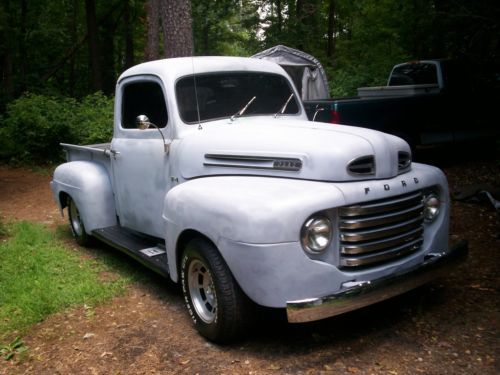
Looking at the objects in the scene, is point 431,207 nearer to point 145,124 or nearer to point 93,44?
point 145,124

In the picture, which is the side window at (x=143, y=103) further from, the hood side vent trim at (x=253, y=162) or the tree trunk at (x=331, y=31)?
the tree trunk at (x=331, y=31)

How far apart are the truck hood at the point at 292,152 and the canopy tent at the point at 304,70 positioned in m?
9.40

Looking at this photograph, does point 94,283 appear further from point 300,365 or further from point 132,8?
point 132,8

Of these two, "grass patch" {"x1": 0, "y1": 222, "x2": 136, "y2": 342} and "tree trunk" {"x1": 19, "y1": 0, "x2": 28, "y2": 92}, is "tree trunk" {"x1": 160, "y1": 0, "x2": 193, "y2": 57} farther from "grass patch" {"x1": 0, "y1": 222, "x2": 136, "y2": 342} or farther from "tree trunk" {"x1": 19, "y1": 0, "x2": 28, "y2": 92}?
"tree trunk" {"x1": 19, "y1": 0, "x2": 28, "y2": 92}

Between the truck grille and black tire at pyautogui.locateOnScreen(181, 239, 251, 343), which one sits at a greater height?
the truck grille

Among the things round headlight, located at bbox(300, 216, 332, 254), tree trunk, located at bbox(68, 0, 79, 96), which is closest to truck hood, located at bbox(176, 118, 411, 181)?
round headlight, located at bbox(300, 216, 332, 254)

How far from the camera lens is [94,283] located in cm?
501

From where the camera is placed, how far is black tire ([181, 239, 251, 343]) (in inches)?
134

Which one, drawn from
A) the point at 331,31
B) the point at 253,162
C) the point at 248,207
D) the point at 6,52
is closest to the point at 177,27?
the point at 253,162

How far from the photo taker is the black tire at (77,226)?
20.2 feet

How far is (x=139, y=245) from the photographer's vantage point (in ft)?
16.2

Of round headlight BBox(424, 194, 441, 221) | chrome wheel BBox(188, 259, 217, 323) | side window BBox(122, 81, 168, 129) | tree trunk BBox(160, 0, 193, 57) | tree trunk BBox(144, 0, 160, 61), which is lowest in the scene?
chrome wheel BBox(188, 259, 217, 323)

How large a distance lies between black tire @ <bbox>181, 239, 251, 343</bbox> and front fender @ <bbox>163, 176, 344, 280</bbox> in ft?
0.49

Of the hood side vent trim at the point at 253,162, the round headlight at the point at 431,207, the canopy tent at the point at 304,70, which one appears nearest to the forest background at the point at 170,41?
the canopy tent at the point at 304,70
